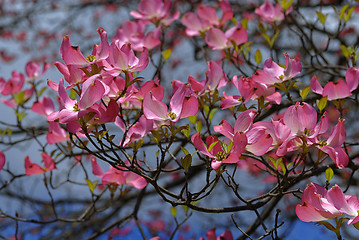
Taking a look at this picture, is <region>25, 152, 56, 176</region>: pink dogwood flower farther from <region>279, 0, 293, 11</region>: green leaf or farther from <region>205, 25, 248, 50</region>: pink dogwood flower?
<region>279, 0, 293, 11</region>: green leaf

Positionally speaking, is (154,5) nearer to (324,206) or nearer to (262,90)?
(262,90)

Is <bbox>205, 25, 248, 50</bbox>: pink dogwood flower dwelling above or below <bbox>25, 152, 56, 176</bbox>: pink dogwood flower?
above

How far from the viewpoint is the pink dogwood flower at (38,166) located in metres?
1.53

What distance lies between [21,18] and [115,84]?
12.1 feet

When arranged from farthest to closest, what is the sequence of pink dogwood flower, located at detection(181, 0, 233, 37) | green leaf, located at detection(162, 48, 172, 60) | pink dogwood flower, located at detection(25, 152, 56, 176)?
pink dogwood flower, located at detection(181, 0, 233, 37) → green leaf, located at detection(162, 48, 172, 60) → pink dogwood flower, located at detection(25, 152, 56, 176)

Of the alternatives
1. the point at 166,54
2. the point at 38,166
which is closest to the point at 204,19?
the point at 166,54

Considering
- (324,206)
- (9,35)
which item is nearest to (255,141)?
(324,206)

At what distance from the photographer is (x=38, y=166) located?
155 cm

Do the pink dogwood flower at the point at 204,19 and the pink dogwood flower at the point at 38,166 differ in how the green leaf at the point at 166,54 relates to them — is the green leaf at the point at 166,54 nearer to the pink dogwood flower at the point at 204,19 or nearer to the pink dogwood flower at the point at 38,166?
the pink dogwood flower at the point at 204,19

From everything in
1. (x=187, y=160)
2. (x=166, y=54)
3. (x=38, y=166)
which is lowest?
(x=38, y=166)

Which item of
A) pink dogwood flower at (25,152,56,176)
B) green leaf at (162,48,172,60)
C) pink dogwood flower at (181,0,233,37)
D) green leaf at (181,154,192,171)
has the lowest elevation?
pink dogwood flower at (25,152,56,176)

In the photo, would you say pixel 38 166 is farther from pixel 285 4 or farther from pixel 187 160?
pixel 285 4

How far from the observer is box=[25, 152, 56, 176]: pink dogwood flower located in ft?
5.01

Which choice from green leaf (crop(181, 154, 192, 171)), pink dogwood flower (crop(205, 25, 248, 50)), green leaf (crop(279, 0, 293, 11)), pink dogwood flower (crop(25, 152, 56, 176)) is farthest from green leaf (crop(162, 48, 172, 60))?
green leaf (crop(181, 154, 192, 171))
